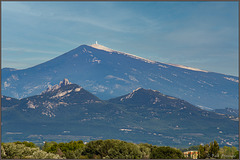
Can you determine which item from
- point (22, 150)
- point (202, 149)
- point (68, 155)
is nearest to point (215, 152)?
point (202, 149)

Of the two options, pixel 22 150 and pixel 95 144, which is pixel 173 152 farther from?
pixel 22 150

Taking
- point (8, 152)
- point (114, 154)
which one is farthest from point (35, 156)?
point (114, 154)

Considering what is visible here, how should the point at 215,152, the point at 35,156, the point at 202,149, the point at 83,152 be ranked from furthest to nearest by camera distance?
the point at 83,152 < the point at 202,149 < the point at 215,152 < the point at 35,156

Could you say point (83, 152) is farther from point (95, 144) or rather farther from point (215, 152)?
point (215, 152)

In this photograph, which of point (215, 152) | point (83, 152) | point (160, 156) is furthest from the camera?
point (83, 152)

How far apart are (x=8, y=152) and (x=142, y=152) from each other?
5686 centimetres

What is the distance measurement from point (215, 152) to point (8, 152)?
81091mm

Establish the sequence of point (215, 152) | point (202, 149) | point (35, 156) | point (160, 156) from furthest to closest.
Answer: point (160, 156)
point (202, 149)
point (215, 152)
point (35, 156)

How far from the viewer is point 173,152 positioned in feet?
522

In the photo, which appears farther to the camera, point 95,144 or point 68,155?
point 95,144

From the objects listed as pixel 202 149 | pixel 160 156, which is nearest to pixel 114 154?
pixel 160 156

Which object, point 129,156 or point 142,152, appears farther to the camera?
point 142,152

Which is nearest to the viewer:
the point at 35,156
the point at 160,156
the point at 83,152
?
the point at 35,156

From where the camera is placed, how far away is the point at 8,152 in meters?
148
